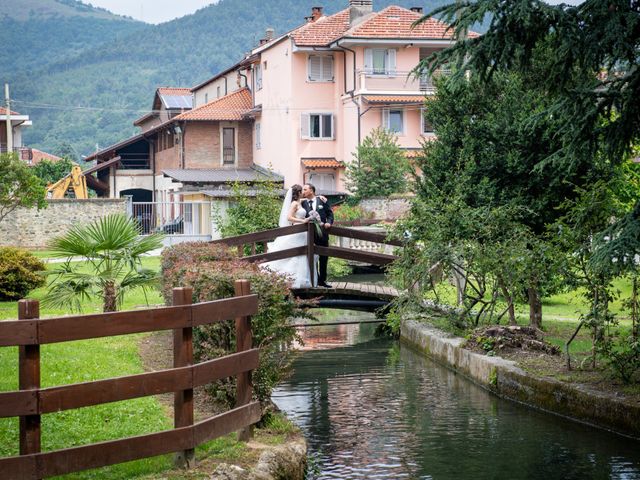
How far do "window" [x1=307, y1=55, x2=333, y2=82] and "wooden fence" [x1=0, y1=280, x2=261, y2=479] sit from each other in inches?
2146

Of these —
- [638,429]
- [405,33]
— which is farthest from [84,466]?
[405,33]

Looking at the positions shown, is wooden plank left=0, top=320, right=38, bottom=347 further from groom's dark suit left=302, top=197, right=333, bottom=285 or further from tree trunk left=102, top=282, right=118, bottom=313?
groom's dark suit left=302, top=197, right=333, bottom=285

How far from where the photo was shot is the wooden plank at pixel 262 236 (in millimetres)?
20516

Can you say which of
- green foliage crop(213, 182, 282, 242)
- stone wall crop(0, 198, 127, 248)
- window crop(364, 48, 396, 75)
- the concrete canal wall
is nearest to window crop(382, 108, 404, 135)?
window crop(364, 48, 396, 75)

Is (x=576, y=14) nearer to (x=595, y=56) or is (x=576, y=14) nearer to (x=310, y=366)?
(x=595, y=56)

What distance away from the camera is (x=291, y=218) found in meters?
22.0

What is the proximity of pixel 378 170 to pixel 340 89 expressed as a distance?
10052 mm

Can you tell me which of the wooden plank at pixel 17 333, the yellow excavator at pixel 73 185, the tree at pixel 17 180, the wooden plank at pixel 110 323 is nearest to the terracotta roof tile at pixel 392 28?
the yellow excavator at pixel 73 185

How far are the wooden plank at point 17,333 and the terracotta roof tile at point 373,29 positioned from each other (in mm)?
52961

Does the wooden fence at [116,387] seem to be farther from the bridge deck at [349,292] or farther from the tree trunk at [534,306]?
→ the bridge deck at [349,292]

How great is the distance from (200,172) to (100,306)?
1811 inches

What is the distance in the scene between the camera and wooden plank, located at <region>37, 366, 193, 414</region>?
733cm

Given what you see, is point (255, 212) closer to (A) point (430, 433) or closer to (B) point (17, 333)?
(A) point (430, 433)

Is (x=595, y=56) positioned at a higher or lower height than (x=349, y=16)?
lower
